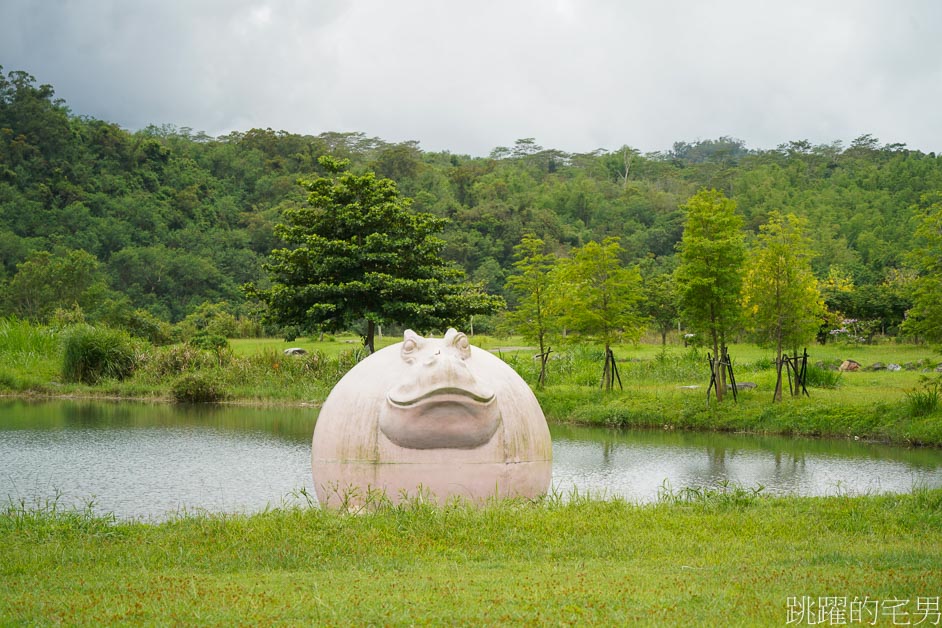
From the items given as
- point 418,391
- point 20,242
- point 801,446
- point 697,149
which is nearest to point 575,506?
point 418,391

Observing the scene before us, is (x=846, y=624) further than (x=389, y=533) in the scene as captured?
No

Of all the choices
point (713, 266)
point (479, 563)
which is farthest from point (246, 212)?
point (479, 563)

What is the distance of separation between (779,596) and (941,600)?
0.86m

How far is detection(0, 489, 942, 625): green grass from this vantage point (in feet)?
16.2

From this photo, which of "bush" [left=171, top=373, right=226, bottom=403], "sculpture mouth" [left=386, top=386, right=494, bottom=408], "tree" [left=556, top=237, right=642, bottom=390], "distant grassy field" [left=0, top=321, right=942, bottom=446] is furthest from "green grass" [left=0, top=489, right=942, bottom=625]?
"bush" [left=171, top=373, right=226, bottom=403]

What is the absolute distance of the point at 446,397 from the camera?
7.93 m

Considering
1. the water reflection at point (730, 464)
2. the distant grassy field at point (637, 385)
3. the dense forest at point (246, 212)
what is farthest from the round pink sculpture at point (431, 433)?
the dense forest at point (246, 212)

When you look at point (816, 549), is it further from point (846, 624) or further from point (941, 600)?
point (846, 624)

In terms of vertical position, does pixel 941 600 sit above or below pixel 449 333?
below

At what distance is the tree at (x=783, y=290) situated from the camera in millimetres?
21281

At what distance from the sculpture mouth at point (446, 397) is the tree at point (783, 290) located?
1461cm

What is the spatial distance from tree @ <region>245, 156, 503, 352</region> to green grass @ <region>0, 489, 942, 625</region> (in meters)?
13.9

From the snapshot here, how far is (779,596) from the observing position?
519cm

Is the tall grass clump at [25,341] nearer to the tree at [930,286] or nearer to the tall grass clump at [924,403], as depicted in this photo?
the tall grass clump at [924,403]
